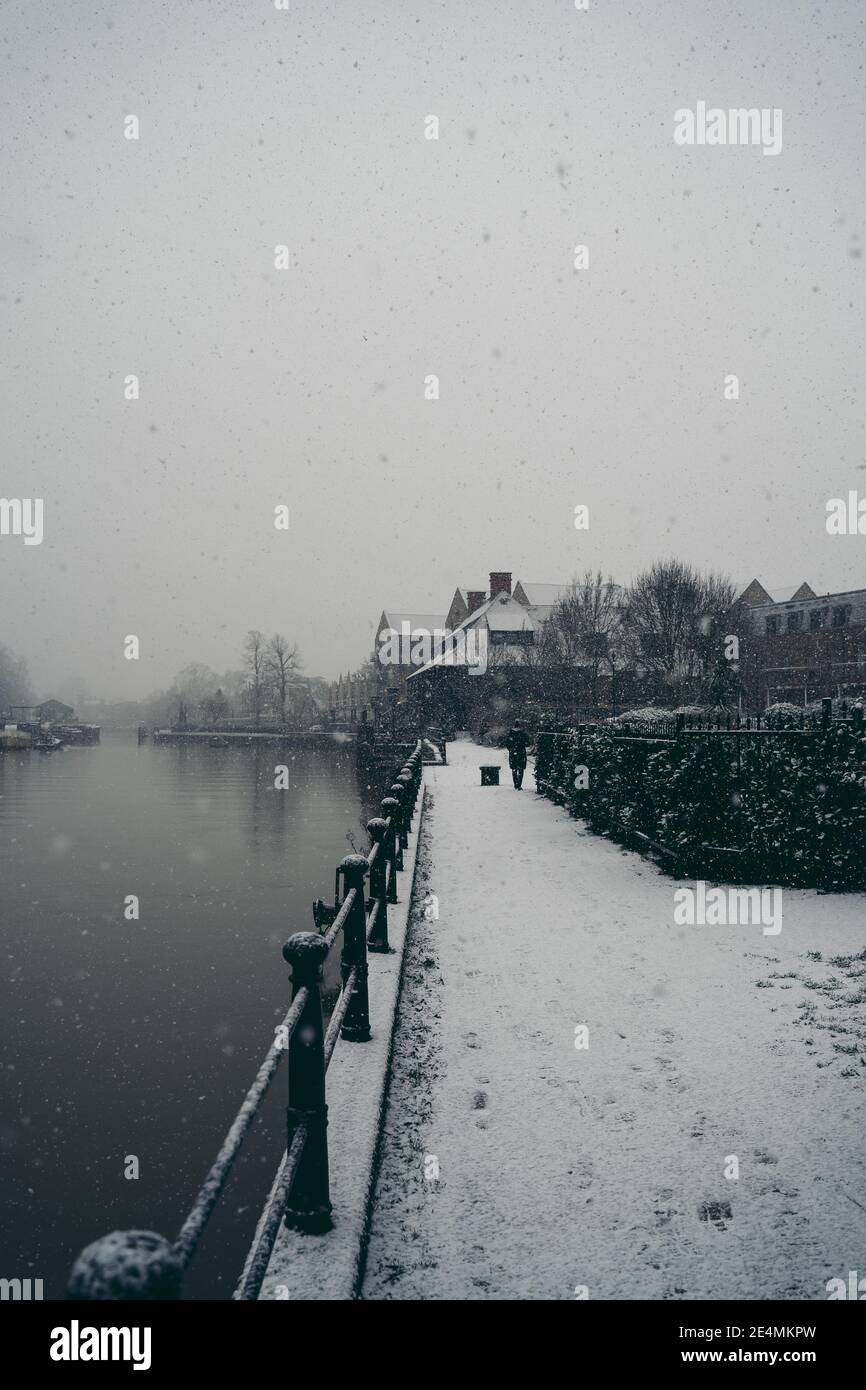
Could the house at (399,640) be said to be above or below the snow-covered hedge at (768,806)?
above

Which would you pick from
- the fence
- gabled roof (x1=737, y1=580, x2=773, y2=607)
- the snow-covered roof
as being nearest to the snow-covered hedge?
the fence

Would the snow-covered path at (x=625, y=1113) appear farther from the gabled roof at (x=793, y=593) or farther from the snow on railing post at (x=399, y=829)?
the gabled roof at (x=793, y=593)

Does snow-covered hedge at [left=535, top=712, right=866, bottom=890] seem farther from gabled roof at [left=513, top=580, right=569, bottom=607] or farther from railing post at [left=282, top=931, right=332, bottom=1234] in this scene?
gabled roof at [left=513, top=580, right=569, bottom=607]

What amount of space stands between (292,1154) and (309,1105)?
21cm

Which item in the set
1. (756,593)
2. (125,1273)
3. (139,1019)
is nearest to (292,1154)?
(125,1273)

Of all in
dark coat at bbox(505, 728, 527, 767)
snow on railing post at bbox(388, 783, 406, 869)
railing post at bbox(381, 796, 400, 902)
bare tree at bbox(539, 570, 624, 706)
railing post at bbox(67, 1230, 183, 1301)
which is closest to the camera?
railing post at bbox(67, 1230, 183, 1301)

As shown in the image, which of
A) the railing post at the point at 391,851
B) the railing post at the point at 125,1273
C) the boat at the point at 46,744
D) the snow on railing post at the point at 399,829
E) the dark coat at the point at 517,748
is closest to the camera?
the railing post at the point at 125,1273

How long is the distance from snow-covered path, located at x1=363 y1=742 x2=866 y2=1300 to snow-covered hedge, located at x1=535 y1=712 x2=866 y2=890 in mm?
1159

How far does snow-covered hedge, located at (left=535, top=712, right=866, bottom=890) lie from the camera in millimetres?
9250

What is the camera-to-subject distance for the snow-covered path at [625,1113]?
3205mm

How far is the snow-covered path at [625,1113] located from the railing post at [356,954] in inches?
13.1

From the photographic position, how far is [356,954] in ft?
16.1
